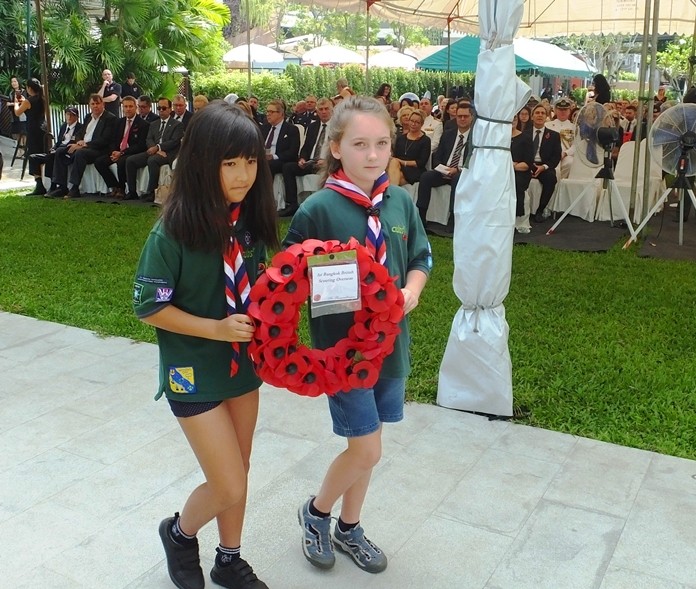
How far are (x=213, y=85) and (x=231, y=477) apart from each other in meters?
24.6

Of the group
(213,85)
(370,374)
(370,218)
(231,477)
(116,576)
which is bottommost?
(116,576)

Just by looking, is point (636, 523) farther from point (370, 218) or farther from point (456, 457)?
point (370, 218)

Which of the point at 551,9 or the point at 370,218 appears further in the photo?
the point at 551,9

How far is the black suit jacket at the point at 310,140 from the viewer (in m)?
11.3

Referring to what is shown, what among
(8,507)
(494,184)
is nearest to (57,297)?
(8,507)

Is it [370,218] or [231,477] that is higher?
[370,218]

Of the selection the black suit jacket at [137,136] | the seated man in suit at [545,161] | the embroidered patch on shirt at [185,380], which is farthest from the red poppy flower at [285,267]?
the black suit jacket at [137,136]

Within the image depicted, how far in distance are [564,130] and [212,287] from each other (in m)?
10.6

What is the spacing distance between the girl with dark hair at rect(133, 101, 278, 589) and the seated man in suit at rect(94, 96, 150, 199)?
34.7ft

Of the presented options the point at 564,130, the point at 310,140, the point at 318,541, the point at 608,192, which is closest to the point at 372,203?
the point at 318,541

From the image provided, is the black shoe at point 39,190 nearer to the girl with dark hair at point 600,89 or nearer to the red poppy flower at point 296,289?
the girl with dark hair at point 600,89

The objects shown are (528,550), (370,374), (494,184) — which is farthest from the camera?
(494,184)

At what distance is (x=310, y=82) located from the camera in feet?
95.9

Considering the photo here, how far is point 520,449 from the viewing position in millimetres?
3881
